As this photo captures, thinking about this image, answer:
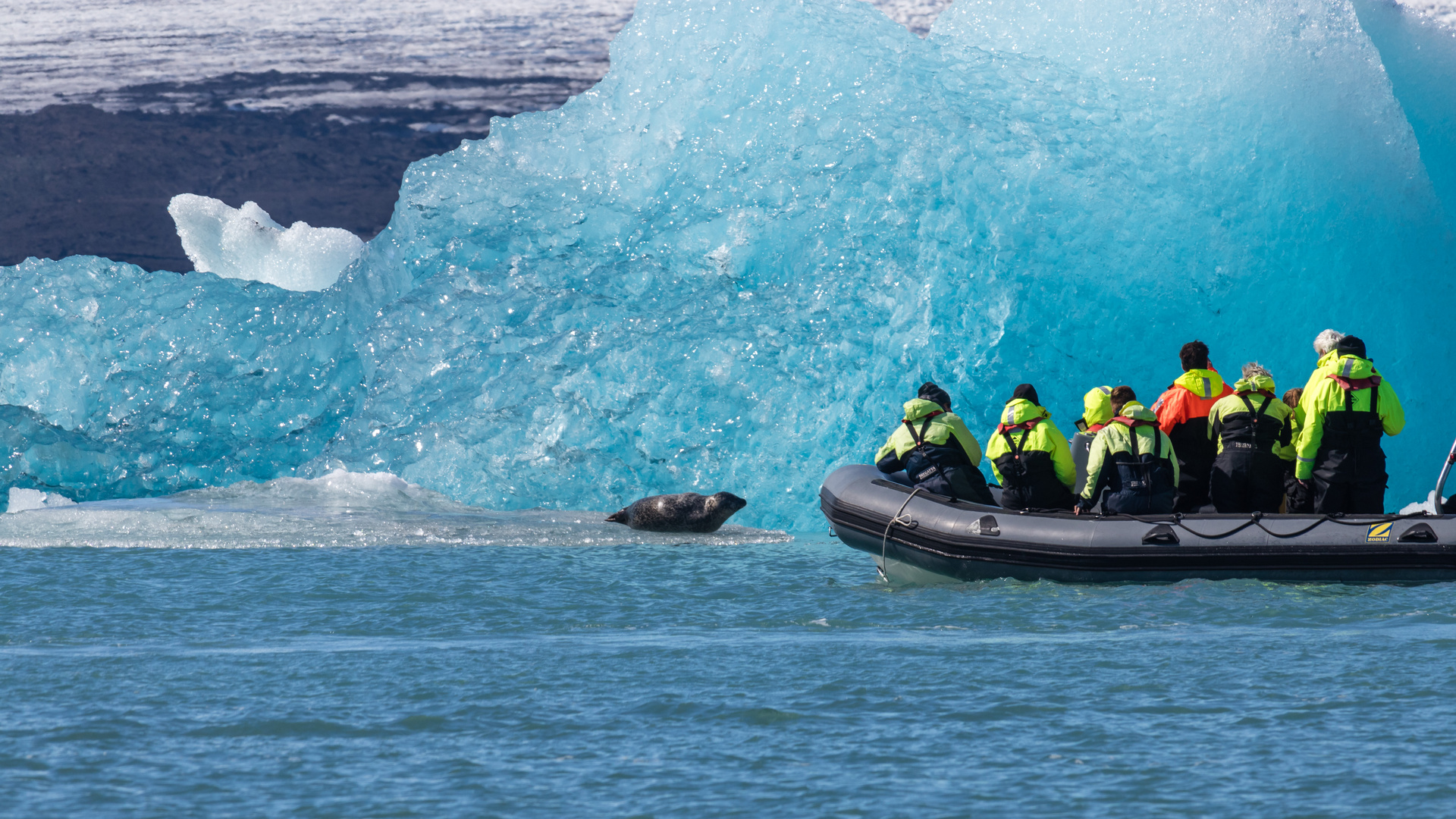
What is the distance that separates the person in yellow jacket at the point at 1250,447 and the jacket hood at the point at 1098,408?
502 mm

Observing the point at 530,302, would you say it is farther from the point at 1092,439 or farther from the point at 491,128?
the point at 1092,439

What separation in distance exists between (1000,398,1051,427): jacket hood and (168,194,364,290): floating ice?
11.4 metres

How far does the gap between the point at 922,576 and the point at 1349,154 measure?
5.30 m

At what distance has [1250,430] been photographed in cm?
674

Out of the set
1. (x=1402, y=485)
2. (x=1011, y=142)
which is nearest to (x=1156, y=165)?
(x=1011, y=142)

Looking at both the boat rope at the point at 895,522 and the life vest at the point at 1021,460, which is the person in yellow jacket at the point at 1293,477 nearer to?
the life vest at the point at 1021,460

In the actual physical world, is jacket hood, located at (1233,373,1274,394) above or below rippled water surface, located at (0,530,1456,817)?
above

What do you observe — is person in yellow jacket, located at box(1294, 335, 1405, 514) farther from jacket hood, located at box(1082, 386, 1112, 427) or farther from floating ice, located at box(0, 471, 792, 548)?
A: floating ice, located at box(0, 471, 792, 548)

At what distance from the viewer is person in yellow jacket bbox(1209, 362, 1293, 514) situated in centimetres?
671

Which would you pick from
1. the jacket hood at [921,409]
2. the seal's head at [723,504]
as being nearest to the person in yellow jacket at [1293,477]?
the jacket hood at [921,409]

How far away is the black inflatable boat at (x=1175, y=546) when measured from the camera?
6.32 meters

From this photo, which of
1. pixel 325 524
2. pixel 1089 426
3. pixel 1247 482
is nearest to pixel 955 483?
pixel 1089 426

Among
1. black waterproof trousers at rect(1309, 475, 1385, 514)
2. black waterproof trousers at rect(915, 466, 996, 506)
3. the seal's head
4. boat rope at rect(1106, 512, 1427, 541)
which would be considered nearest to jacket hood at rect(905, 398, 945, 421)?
black waterproof trousers at rect(915, 466, 996, 506)

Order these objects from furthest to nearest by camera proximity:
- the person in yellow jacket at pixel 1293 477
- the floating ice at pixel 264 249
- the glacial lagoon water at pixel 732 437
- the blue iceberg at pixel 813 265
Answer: the floating ice at pixel 264 249, the blue iceberg at pixel 813 265, the person in yellow jacket at pixel 1293 477, the glacial lagoon water at pixel 732 437
